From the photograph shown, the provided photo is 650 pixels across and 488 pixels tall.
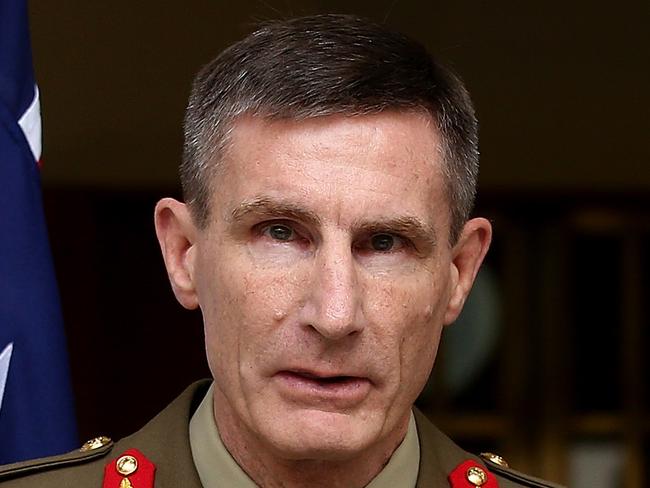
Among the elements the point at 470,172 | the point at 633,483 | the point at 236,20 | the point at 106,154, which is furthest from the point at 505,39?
the point at 470,172

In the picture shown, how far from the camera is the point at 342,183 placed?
6.31 feet

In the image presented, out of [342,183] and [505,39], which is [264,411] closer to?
[342,183]

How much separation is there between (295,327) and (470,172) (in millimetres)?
387

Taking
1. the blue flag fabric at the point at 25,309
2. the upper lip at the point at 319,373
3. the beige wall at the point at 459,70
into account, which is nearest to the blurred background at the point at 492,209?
the beige wall at the point at 459,70

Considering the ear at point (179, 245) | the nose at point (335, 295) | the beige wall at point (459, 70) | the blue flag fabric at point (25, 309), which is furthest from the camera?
the beige wall at point (459, 70)

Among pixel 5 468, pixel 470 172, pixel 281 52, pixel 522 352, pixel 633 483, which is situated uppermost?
pixel 281 52

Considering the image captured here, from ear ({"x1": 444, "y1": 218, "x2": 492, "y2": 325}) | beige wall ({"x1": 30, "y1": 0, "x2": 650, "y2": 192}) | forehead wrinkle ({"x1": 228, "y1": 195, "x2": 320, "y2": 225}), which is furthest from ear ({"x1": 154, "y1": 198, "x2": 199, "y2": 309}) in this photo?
beige wall ({"x1": 30, "y1": 0, "x2": 650, "y2": 192})

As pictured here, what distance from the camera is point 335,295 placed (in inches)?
73.5

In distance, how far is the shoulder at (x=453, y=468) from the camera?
2.19 meters

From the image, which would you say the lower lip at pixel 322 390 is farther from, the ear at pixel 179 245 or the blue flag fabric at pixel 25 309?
the blue flag fabric at pixel 25 309

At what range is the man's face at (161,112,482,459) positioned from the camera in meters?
1.90

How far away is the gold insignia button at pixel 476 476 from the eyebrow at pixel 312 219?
0.43 metres

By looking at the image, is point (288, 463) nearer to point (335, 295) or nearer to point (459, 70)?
point (335, 295)

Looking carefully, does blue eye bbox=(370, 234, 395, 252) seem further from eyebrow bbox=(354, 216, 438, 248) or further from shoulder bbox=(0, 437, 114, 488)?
shoulder bbox=(0, 437, 114, 488)
